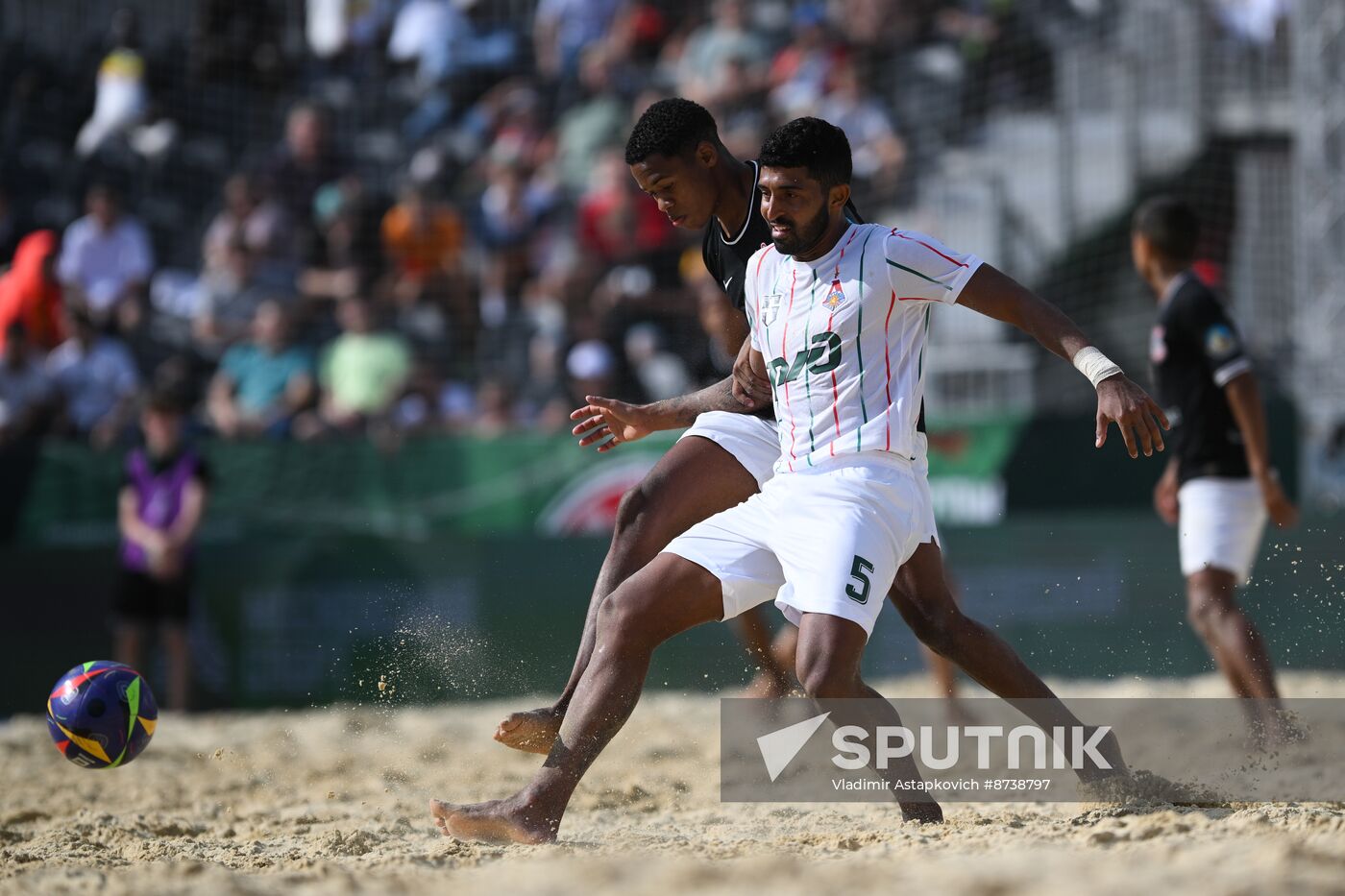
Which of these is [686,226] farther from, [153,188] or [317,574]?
[153,188]

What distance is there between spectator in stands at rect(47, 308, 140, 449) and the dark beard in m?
8.26

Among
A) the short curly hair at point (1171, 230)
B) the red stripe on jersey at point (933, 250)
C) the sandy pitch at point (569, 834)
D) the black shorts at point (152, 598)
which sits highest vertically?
the short curly hair at point (1171, 230)

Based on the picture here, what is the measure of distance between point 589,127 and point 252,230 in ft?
10.3

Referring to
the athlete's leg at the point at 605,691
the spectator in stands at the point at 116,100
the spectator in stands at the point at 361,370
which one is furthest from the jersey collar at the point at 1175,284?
the spectator in stands at the point at 116,100

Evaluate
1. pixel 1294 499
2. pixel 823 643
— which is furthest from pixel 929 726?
pixel 1294 499

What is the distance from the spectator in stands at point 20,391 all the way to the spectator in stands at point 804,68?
6.47m

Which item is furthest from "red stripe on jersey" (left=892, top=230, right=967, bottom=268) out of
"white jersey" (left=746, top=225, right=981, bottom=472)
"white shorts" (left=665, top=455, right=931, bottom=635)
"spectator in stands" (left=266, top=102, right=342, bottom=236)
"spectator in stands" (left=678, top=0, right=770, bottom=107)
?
"spectator in stands" (left=266, top=102, right=342, bottom=236)

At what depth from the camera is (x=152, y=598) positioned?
10461 millimetres

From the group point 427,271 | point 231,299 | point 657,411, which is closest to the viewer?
point 657,411

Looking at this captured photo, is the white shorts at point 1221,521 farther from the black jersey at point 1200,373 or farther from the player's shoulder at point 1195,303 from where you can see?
the player's shoulder at point 1195,303

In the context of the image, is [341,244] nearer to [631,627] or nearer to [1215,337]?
[1215,337]

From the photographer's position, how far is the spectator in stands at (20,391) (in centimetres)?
1154
